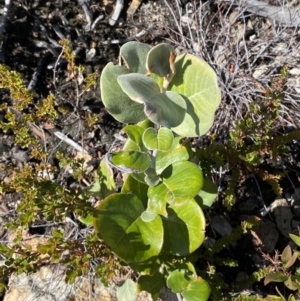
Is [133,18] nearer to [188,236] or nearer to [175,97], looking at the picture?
[175,97]

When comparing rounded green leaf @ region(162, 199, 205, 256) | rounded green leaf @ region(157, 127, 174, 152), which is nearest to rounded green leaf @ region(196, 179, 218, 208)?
rounded green leaf @ region(162, 199, 205, 256)

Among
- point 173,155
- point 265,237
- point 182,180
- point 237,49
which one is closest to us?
point 182,180

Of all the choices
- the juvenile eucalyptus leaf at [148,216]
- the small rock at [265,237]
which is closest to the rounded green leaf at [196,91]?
the juvenile eucalyptus leaf at [148,216]

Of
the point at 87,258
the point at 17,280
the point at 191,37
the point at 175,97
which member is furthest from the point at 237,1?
the point at 17,280

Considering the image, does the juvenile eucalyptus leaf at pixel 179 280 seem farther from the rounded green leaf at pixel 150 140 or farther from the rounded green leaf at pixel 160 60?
the rounded green leaf at pixel 160 60

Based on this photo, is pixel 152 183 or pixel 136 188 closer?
pixel 152 183

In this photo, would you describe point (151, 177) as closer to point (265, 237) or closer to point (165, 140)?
point (165, 140)

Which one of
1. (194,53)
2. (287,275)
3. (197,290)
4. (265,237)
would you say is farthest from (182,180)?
(194,53)

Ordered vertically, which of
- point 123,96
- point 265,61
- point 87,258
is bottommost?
point 87,258
